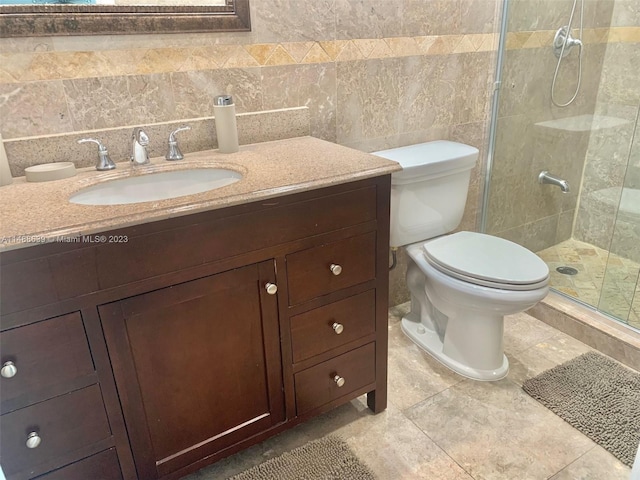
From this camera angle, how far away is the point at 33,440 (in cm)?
106

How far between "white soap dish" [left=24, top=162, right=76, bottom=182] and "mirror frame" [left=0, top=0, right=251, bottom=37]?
341 mm

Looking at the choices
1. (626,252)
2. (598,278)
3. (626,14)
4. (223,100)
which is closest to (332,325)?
(223,100)

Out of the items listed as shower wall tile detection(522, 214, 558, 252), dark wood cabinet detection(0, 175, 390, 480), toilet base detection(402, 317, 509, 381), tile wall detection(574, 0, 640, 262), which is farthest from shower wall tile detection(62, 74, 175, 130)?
tile wall detection(574, 0, 640, 262)

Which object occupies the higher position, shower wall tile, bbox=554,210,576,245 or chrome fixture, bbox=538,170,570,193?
chrome fixture, bbox=538,170,570,193

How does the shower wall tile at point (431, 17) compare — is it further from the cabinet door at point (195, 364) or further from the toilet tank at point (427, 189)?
the cabinet door at point (195, 364)

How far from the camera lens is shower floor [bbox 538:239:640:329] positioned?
208 cm

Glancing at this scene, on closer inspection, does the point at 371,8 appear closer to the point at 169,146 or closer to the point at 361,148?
the point at 361,148

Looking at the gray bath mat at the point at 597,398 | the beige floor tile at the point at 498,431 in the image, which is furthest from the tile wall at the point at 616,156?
the beige floor tile at the point at 498,431

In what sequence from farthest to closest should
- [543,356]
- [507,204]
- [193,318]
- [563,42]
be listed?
1. [507,204]
2. [563,42]
3. [543,356]
4. [193,318]

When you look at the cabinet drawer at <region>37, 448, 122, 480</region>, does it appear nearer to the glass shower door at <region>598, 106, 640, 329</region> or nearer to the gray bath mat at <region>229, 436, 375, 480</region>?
the gray bath mat at <region>229, 436, 375, 480</region>

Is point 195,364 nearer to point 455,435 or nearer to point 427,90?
point 455,435

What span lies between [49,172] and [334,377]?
39.5 inches

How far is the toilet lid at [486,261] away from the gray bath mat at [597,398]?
0.42 metres

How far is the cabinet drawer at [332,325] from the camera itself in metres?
1.39
